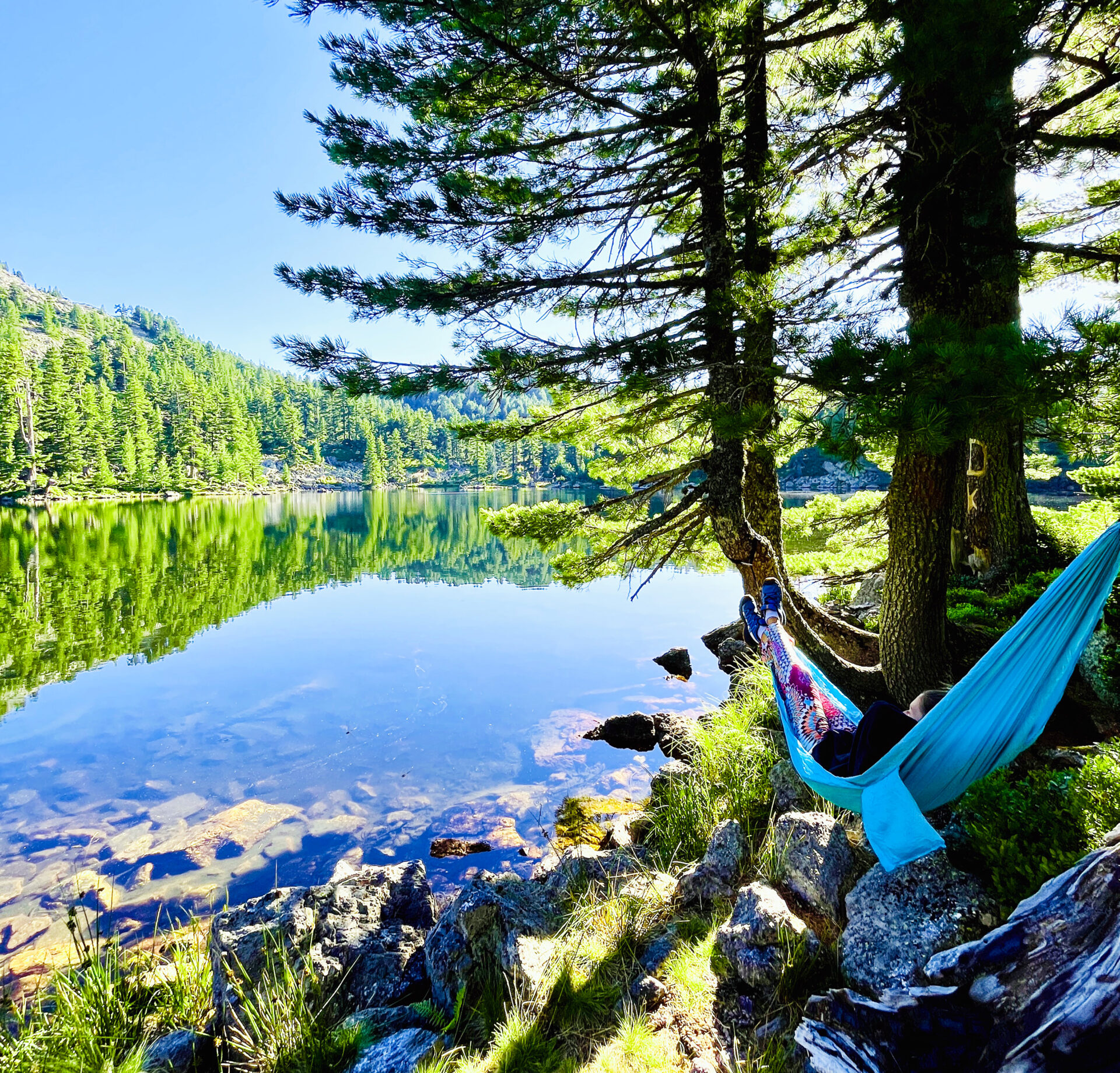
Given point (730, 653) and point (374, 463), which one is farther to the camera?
point (374, 463)

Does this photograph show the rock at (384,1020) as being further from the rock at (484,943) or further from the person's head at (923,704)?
the person's head at (923,704)

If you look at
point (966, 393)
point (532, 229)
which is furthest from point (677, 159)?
point (966, 393)

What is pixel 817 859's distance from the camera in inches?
87.7

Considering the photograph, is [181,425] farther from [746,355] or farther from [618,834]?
[746,355]

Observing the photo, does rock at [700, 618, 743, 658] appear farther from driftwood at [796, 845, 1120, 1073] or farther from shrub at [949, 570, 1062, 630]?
driftwood at [796, 845, 1120, 1073]

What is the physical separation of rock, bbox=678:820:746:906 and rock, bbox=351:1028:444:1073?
128 cm

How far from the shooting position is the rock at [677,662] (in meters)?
8.77

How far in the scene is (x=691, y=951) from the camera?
7.16 ft

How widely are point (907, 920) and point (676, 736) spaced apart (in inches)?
166

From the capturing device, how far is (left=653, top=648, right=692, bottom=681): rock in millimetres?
8773

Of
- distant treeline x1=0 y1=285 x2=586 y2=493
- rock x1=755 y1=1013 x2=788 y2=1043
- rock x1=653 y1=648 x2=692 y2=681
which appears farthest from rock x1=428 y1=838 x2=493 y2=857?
rock x1=653 y1=648 x2=692 y2=681

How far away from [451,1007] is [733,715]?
267 cm

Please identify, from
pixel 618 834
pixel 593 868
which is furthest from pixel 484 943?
pixel 618 834

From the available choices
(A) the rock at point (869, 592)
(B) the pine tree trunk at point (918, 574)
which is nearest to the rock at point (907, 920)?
(B) the pine tree trunk at point (918, 574)
